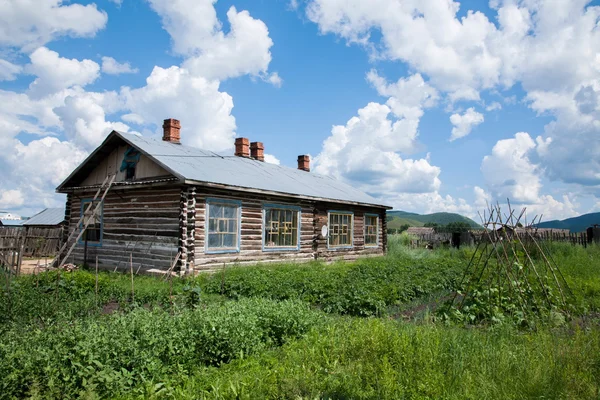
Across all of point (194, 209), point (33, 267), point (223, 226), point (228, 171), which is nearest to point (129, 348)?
point (194, 209)

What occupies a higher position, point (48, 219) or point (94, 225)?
point (48, 219)

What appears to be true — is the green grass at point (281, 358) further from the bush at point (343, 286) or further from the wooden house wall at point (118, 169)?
the wooden house wall at point (118, 169)

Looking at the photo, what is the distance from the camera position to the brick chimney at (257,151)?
21.8 metres

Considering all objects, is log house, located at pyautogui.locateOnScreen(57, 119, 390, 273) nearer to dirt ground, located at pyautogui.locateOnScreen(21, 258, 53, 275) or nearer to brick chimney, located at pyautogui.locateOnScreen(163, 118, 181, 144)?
brick chimney, located at pyautogui.locateOnScreen(163, 118, 181, 144)

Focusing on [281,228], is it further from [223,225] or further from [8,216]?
[8,216]

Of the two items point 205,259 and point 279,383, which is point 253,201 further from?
point 279,383

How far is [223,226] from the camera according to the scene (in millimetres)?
14469

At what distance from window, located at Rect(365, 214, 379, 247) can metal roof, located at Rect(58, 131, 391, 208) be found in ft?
2.92

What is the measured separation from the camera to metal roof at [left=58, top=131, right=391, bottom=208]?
14.1 metres

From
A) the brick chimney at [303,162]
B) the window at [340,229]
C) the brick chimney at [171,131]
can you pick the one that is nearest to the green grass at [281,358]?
the brick chimney at [171,131]

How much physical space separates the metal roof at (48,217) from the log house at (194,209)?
51.3 feet

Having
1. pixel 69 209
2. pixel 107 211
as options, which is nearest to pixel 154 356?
pixel 107 211

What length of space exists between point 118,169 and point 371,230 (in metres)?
13.3

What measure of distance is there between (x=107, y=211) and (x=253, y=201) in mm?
5858
